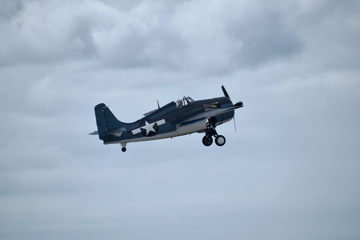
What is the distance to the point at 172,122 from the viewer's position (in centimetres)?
4869

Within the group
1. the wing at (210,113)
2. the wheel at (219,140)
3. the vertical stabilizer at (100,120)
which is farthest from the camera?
the wheel at (219,140)

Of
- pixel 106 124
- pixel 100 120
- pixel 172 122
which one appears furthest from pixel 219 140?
pixel 100 120

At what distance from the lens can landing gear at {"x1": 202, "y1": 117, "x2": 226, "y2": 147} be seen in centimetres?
5069

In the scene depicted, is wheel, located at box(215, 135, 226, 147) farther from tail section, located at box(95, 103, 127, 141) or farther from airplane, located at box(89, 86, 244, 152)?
tail section, located at box(95, 103, 127, 141)

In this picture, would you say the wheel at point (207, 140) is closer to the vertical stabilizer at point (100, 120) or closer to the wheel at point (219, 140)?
the wheel at point (219, 140)

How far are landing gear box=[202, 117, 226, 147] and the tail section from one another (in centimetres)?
593

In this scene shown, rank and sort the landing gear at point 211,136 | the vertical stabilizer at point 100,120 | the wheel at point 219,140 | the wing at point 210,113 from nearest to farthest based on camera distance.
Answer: the vertical stabilizer at point 100,120
the wing at point 210,113
the landing gear at point 211,136
the wheel at point 219,140

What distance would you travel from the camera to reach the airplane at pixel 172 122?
155 feet

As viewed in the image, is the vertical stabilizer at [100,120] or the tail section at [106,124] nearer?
the tail section at [106,124]

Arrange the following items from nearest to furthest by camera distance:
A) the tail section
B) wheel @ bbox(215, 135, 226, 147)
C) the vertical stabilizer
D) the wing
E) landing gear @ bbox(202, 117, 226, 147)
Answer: the tail section → the vertical stabilizer → the wing → landing gear @ bbox(202, 117, 226, 147) → wheel @ bbox(215, 135, 226, 147)

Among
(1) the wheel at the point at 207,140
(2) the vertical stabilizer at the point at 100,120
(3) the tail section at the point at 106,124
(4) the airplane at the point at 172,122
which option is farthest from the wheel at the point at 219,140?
(2) the vertical stabilizer at the point at 100,120

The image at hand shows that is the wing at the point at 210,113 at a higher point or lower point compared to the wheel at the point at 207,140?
higher

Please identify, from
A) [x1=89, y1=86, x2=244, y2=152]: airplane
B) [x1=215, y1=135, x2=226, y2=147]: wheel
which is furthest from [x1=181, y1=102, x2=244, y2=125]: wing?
[x1=215, y1=135, x2=226, y2=147]: wheel

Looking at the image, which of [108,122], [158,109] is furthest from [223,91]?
[108,122]
